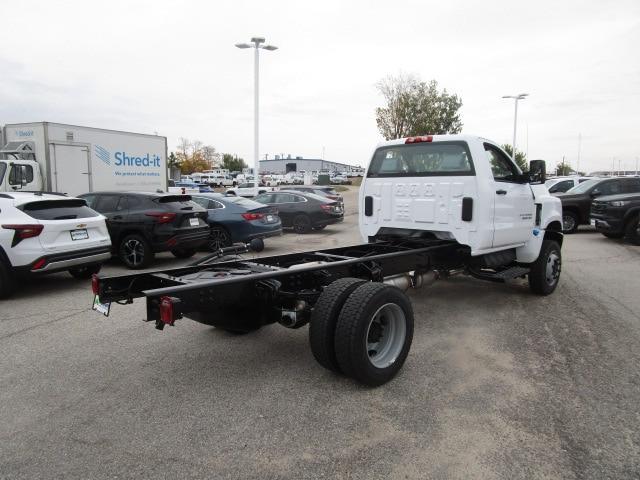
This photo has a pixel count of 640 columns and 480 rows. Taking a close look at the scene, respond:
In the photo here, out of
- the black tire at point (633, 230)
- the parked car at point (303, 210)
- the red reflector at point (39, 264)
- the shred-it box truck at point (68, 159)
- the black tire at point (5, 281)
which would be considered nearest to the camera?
the black tire at point (5, 281)

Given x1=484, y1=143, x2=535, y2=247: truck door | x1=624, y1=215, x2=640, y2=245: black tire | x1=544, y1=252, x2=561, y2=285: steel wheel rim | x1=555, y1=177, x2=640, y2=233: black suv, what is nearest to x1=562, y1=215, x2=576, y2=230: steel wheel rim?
x1=555, y1=177, x2=640, y2=233: black suv

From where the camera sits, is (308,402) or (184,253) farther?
(184,253)

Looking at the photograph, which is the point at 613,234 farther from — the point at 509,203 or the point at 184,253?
the point at 184,253

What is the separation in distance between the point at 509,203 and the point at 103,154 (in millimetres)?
12176

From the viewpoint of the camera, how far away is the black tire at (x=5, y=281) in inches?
266

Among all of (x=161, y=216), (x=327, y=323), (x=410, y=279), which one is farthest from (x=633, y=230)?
(x=327, y=323)

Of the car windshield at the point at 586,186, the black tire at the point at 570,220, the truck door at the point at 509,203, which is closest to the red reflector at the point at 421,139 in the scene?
the truck door at the point at 509,203

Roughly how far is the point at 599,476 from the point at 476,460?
2.27ft

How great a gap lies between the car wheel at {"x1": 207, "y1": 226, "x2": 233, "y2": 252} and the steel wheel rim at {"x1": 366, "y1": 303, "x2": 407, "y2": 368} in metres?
7.66

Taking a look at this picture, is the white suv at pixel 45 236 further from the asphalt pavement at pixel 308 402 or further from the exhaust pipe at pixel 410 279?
the exhaust pipe at pixel 410 279

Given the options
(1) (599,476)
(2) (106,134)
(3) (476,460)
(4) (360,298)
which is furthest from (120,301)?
(2) (106,134)

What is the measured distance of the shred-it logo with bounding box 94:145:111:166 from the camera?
14070 millimetres

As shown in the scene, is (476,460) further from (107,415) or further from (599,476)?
(107,415)

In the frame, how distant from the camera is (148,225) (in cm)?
924
